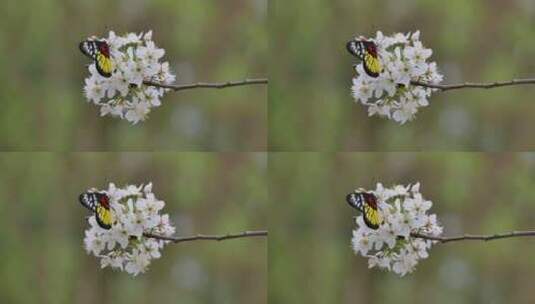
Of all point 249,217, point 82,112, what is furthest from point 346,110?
point 82,112

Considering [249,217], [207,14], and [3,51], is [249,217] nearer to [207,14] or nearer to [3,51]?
[207,14]

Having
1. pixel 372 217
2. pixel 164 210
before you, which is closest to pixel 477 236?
pixel 372 217

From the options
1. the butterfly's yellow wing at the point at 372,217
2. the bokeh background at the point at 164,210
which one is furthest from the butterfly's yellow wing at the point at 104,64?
the butterfly's yellow wing at the point at 372,217

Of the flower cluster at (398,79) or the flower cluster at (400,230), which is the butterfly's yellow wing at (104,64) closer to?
the flower cluster at (398,79)

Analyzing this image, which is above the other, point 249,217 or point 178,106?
point 178,106

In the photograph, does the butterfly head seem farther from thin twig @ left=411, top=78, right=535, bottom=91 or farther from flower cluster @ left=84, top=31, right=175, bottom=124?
flower cluster @ left=84, top=31, right=175, bottom=124

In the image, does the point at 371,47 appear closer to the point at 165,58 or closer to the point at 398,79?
the point at 398,79
